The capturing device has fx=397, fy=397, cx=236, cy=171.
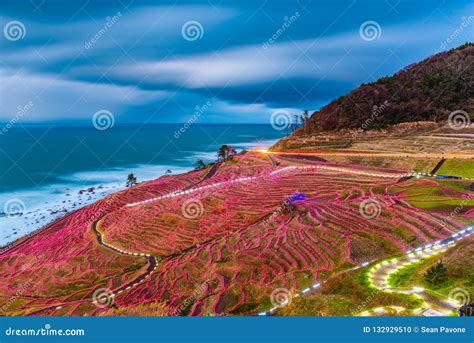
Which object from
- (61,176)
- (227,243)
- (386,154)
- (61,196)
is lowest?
(227,243)

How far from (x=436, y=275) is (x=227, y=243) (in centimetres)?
2133

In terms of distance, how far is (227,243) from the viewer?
131ft

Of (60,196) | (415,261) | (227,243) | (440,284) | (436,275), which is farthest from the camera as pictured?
(60,196)

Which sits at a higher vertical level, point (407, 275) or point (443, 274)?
point (407, 275)

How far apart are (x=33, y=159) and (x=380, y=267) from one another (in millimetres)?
167866

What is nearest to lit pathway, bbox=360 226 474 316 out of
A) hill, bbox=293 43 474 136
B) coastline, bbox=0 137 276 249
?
coastline, bbox=0 137 276 249

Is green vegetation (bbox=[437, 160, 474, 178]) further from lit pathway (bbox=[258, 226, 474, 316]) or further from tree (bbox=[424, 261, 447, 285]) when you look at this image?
tree (bbox=[424, 261, 447, 285])

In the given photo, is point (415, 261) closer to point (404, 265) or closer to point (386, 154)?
point (404, 265)

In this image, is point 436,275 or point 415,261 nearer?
point 436,275

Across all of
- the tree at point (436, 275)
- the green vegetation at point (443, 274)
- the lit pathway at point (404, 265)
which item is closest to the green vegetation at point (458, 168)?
the lit pathway at point (404, 265)

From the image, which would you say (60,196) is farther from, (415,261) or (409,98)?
(409,98)

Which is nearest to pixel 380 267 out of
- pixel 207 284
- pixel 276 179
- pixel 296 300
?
pixel 296 300

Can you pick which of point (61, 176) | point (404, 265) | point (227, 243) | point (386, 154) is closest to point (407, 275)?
point (404, 265)

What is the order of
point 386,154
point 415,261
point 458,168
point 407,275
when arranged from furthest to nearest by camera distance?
point 386,154
point 458,168
point 415,261
point 407,275
